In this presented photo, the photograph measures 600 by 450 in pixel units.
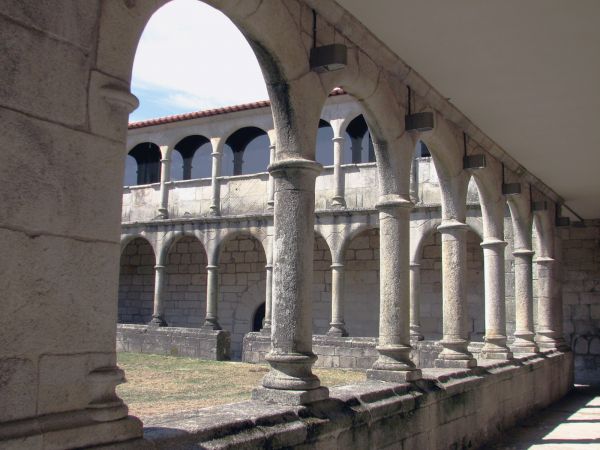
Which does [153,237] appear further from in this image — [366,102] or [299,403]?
[299,403]

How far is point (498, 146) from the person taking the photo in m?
7.90

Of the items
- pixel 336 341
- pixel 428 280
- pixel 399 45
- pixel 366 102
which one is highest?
pixel 399 45

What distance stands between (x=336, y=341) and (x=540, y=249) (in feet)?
13.9

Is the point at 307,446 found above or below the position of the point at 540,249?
below

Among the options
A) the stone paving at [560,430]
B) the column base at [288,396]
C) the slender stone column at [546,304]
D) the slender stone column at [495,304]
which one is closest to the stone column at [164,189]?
the slender stone column at [546,304]

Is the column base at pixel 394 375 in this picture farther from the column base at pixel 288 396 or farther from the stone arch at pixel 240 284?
the stone arch at pixel 240 284

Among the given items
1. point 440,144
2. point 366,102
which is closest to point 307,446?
point 366,102

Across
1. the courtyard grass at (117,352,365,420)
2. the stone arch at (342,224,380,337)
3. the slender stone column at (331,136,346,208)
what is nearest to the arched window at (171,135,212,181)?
the slender stone column at (331,136,346,208)

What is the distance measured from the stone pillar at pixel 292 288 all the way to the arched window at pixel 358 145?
11.8 m

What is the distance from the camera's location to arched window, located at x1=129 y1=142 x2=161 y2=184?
64.3 ft

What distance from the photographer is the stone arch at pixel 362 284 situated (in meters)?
16.3

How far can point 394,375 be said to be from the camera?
5.13m

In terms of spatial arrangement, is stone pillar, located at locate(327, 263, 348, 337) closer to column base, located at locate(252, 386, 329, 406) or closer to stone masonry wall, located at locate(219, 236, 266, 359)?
stone masonry wall, located at locate(219, 236, 266, 359)

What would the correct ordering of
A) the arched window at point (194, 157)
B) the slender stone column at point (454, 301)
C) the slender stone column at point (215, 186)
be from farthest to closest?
the arched window at point (194, 157) → the slender stone column at point (215, 186) → the slender stone column at point (454, 301)
